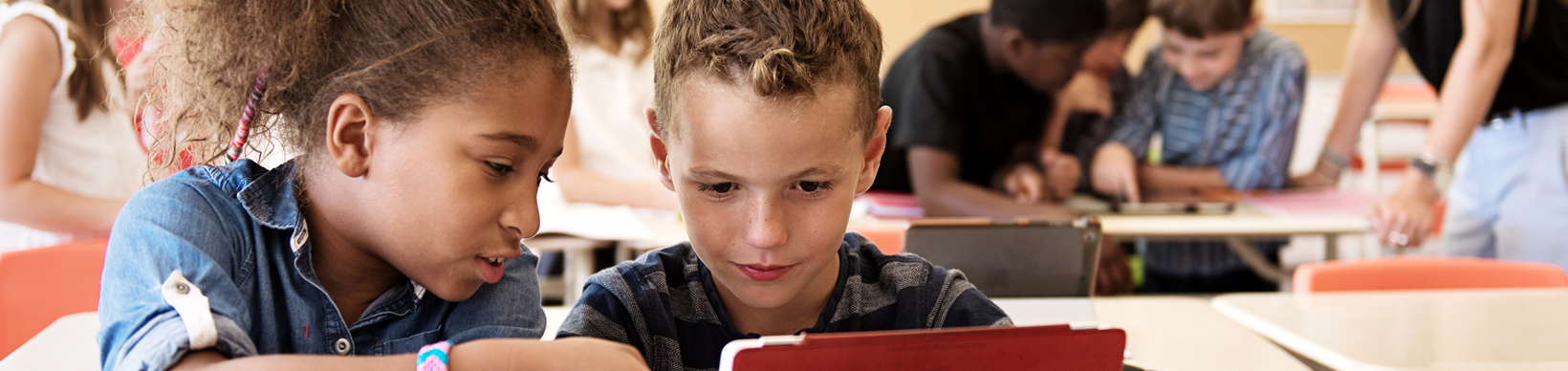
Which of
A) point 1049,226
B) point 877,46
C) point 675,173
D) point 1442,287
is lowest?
point 1442,287

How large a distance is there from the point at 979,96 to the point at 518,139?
201 cm

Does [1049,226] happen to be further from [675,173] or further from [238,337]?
[238,337]

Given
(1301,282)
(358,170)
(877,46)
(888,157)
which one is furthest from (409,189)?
(888,157)

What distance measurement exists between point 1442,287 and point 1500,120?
821 millimetres

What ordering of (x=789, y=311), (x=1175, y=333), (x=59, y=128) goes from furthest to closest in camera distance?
1. (x=59, y=128)
2. (x=1175, y=333)
3. (x=789, y=311)

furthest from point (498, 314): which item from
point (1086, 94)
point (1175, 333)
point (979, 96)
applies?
point (1086, 94)

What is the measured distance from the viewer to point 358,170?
808 millimetres

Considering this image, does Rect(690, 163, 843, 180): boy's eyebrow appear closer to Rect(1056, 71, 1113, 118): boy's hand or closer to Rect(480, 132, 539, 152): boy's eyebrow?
Rect(480, 132, 539, 152): boy's eyebrow

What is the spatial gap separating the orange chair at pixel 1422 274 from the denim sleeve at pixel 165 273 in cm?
159

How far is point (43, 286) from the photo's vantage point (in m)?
1.46

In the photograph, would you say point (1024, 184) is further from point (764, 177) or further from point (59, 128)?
point (59, 128)

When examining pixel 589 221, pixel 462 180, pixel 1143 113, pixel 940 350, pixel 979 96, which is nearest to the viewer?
pixel 940 350

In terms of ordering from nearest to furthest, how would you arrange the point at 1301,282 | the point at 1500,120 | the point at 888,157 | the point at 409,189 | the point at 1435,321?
the point at 409,189, the point at 1435,321, the point at 1301,282, the point at 1500,120, the point at 888,157

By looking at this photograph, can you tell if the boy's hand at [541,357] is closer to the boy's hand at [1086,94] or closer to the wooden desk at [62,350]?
the wooden desk at [62,350]
